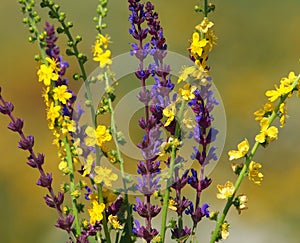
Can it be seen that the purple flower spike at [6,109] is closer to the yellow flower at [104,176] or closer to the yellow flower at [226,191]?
the yellow flower at [104,176]

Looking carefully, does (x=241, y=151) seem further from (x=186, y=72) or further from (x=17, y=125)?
(x=17, y=125)

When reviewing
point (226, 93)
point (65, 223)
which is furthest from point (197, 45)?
point (226, 93)

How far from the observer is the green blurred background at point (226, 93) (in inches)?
103

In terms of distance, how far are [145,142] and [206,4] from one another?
0.18 meters

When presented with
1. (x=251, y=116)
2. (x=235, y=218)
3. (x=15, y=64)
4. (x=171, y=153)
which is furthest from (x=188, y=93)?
(x=15, y=64)

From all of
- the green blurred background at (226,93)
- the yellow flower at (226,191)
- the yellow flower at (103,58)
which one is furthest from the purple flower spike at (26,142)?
the green blurred background at (226,93)

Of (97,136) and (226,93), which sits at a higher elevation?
(226,93)

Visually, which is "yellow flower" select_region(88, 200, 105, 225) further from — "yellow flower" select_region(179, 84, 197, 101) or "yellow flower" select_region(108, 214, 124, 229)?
"yellow flower" select_region(179, 84, 197, 101)

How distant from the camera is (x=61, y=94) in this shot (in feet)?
2.83

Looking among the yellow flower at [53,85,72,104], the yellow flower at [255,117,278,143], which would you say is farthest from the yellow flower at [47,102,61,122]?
the yellow flower at [255,117,278,143]

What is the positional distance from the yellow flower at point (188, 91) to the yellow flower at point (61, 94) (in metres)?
0.13

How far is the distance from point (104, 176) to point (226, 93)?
8.04ft

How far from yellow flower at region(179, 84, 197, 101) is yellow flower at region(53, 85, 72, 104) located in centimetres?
13

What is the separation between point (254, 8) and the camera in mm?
3795
